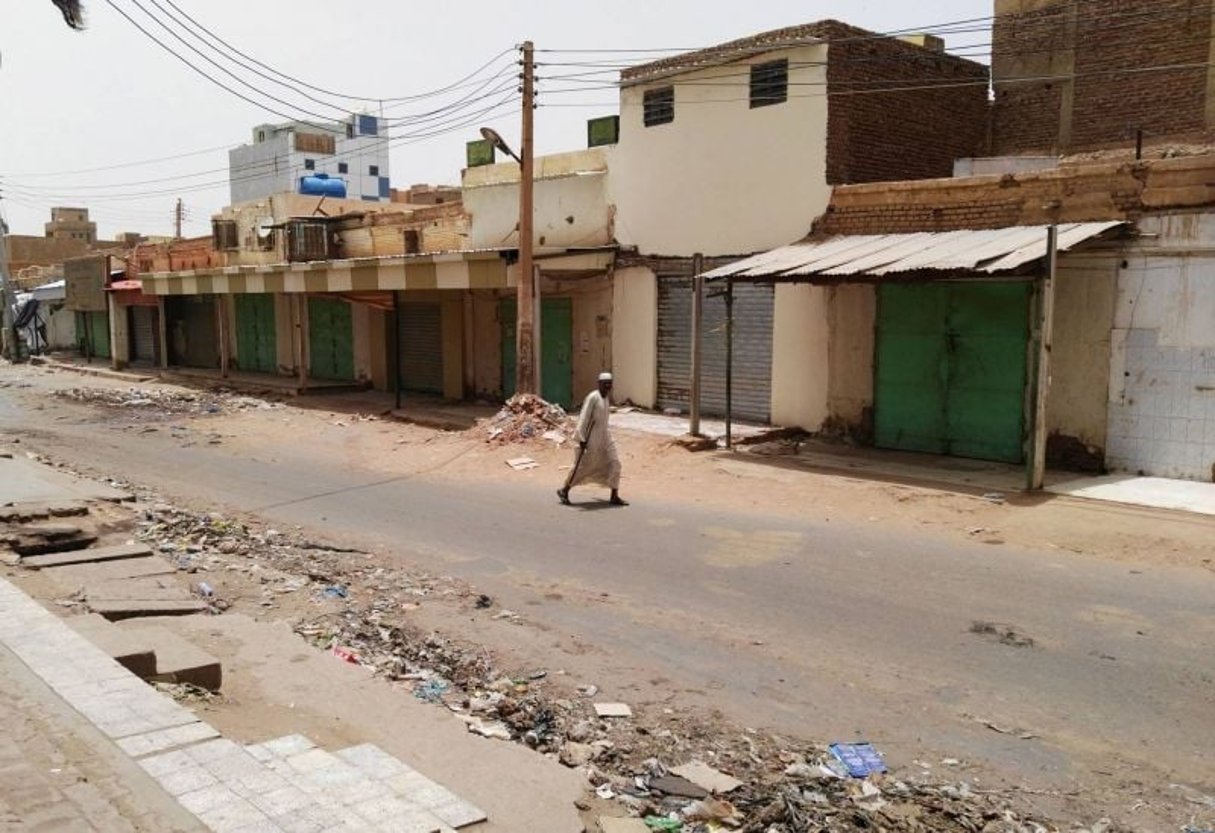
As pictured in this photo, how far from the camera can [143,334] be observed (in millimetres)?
38438

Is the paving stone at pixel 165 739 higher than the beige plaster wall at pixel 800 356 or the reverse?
the reverse

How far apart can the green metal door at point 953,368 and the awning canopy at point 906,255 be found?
2.84 feet

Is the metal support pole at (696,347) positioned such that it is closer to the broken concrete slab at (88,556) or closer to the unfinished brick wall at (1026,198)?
the unfinished brick wall at (1026,198)

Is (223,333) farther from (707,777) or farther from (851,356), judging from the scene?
(707,777)

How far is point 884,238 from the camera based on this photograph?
534 inches

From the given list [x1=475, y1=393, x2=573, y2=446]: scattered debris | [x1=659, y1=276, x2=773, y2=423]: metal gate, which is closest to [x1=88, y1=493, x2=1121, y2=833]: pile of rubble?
[x1=475, y1=393, x2=573, y2=446]: scattered debris

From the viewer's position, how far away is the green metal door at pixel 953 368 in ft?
41.6

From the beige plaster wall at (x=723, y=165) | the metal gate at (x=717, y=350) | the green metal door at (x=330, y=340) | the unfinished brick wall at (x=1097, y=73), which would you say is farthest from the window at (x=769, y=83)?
the green metal door at (x=330, y=340)

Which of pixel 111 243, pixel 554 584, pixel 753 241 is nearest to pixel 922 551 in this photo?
pixel 554 584

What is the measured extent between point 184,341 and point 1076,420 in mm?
32122

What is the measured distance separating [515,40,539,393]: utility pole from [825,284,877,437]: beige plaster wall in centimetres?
496

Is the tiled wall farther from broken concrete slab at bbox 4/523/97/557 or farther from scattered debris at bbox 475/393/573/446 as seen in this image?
broken concrete slab at bbox 4/523/97/557

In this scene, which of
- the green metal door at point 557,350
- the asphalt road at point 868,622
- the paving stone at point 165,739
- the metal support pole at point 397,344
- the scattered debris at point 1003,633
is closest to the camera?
the paving stone at point 165,739

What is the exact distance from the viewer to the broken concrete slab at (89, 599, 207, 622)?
21.5 ft
